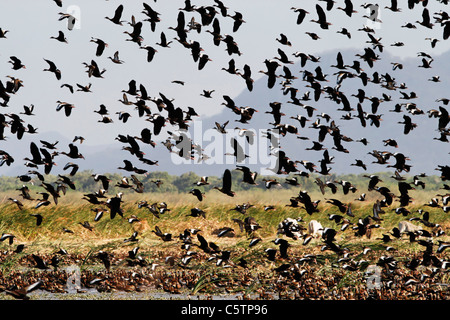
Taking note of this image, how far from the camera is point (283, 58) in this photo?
55.2 ft

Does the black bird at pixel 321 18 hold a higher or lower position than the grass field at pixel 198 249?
higher

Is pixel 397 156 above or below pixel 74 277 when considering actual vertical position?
above

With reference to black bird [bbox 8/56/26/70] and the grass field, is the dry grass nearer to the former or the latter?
the grass field

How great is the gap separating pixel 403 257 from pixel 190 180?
65.7 meters

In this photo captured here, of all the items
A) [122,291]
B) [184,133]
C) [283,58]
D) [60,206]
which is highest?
[283,58]

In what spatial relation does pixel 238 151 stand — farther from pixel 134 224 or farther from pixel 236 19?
pixel 134 224

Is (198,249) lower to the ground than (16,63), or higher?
lower

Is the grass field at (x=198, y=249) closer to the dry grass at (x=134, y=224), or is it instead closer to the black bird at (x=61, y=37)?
the dry grass at (x=134, y=224)

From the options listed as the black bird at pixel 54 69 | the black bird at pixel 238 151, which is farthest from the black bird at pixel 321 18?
the black bird at pixel 54 69

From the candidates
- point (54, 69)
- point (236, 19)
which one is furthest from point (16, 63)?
point (236, 19)

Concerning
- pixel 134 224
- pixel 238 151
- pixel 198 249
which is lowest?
pixel 198 249
